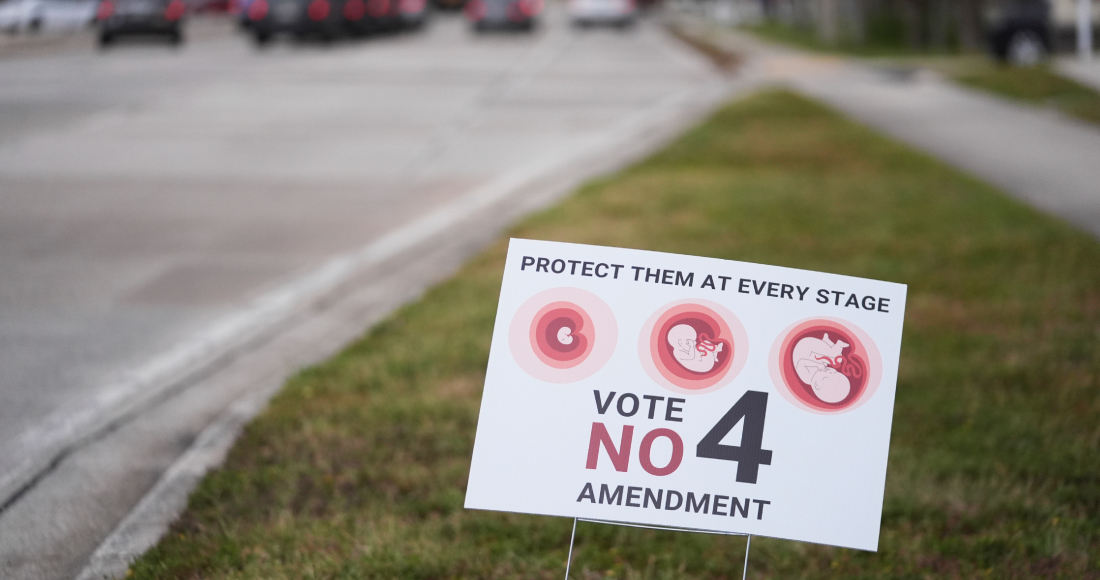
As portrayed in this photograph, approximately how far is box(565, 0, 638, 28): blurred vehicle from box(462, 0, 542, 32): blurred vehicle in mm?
4548

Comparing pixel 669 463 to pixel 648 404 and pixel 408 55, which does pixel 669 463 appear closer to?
pixel 648 404

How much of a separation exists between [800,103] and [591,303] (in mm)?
14327

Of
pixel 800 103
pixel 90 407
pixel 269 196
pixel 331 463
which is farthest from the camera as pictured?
pixel 800 103

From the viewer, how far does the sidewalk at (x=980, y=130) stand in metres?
9.52

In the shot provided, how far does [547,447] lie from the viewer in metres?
2.72

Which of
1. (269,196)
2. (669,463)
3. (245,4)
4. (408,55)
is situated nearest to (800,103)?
(269,196)

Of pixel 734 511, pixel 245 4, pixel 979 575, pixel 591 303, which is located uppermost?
pixel 245 4

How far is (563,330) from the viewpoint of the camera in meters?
2.77

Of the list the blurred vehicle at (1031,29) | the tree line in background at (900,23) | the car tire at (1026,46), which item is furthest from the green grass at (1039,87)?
the tree line in background at (900,23)

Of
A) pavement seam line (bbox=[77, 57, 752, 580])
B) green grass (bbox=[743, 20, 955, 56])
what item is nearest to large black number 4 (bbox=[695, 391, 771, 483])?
pavement seam line (bbox=[77, 57, 752, 580])

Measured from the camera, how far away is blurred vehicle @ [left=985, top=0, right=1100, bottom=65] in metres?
23.1

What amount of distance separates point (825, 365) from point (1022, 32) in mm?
22920

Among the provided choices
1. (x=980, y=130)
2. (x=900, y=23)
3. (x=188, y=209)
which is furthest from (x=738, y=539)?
(x=900, y=23)

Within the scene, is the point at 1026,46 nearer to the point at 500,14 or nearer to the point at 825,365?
the point at 500,14
